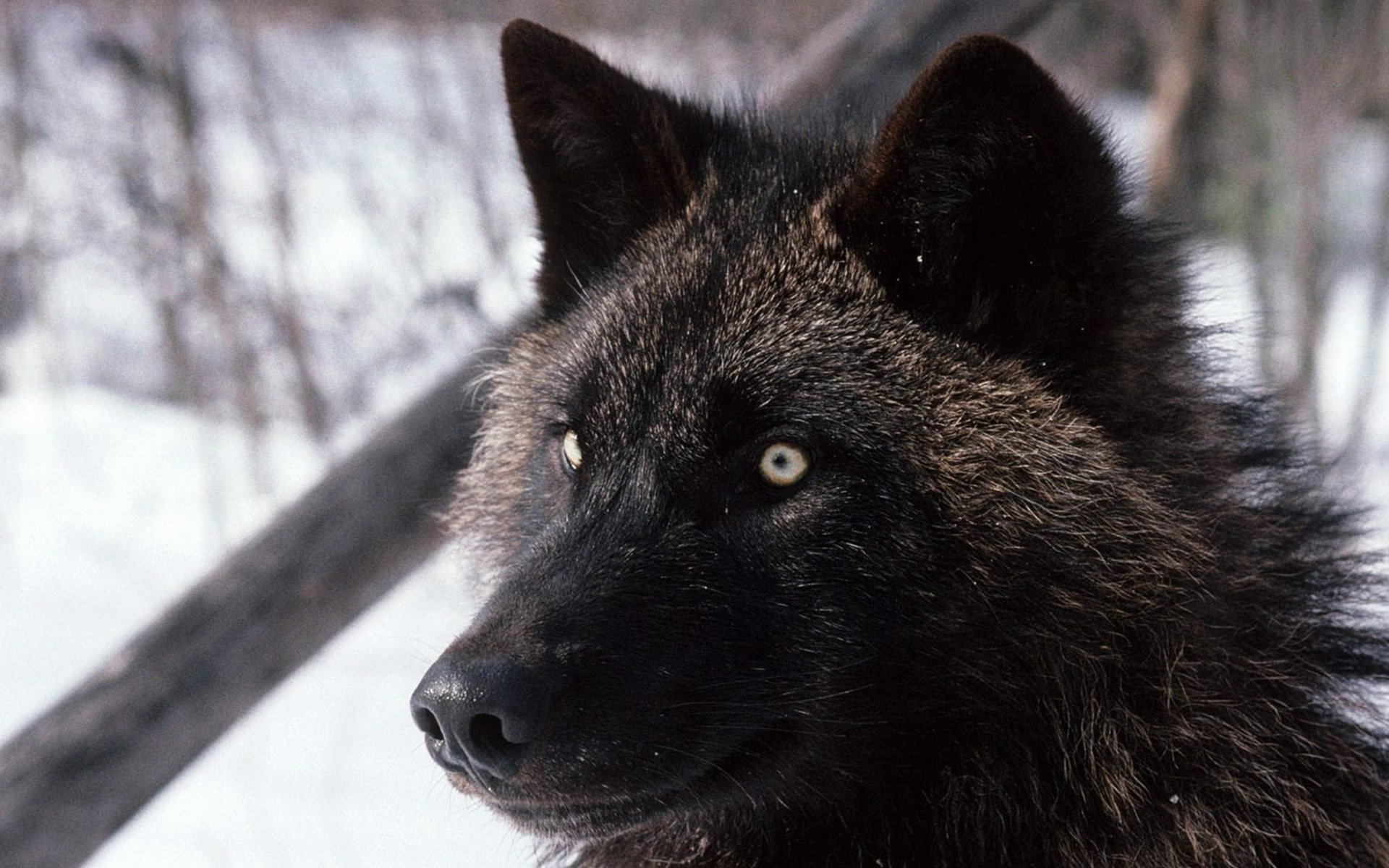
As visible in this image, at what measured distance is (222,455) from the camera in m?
9.13

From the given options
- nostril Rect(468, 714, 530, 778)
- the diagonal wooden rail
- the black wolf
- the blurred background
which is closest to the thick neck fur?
the black wolf

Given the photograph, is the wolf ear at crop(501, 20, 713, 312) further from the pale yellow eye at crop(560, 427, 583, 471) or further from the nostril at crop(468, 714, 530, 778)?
the nostril at crop(468, 714, 530, 778)

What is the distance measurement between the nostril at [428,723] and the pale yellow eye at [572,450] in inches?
26.2

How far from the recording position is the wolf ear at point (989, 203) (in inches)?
92.9

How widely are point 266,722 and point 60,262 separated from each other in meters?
4.76

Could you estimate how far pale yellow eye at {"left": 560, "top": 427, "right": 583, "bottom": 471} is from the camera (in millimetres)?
2764

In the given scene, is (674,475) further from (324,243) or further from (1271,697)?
(324,243)

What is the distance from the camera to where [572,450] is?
2809mm

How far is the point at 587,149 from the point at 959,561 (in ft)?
4.36

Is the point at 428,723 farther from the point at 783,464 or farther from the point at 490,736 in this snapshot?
the point at 783,464

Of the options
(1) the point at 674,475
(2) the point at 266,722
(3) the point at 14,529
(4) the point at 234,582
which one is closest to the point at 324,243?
(3) the point at 14,529

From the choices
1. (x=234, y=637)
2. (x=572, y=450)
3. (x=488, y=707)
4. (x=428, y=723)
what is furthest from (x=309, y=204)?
(x=488, y=707)

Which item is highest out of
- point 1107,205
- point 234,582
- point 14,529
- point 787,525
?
point 1107,205

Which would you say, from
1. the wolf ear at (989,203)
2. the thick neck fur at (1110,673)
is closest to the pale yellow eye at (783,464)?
the thick neck fur at (1110,673)
